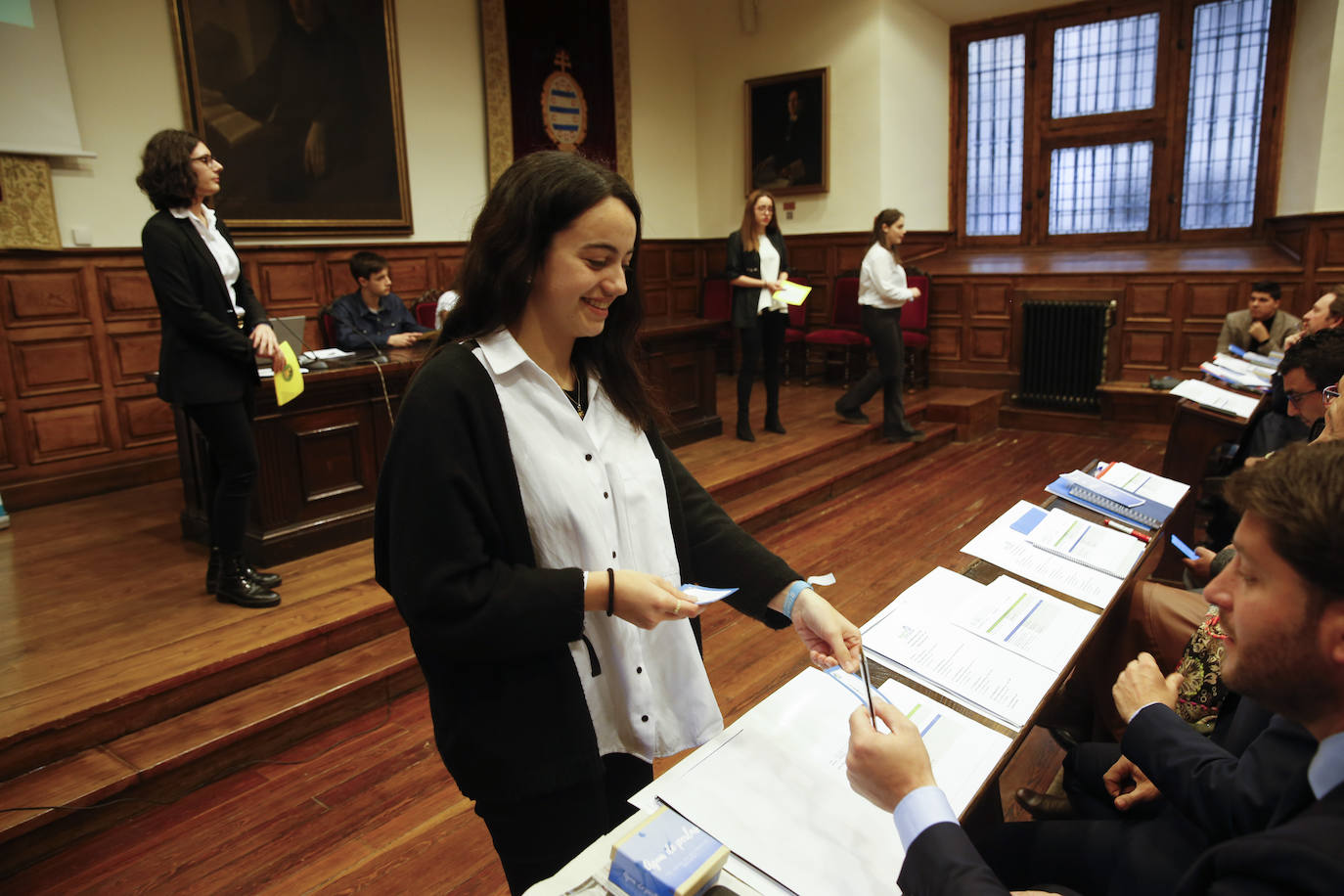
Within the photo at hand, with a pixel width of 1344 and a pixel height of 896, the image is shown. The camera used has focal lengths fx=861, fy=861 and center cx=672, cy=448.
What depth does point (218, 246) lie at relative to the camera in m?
3.04

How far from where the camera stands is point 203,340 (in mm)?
2953

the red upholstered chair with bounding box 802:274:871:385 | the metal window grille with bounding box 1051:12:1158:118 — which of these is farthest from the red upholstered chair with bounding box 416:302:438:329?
the metal window grille with bounding box 1051:12:1158:118

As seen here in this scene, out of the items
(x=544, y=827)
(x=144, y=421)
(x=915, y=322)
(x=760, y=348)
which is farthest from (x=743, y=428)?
(x=544, y=827)

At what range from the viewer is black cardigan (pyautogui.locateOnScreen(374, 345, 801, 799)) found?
3.39 ft

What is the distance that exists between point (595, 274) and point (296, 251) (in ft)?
17.0

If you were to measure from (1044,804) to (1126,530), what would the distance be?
0.73m

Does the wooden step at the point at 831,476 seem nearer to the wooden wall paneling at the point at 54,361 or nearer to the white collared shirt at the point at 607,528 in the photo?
the white collared shirt at the point at 607,528

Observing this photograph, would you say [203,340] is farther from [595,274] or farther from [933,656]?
[933,656]

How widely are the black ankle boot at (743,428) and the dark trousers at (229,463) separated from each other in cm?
329

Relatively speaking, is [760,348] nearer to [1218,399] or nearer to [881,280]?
[881,280]

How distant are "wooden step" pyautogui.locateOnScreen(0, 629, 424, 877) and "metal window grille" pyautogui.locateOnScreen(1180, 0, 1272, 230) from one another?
24.9 feet

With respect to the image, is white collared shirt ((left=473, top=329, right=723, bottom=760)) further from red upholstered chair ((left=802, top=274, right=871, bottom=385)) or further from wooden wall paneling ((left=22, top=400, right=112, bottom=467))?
red upholstered chair ((left=802, top=274, right=871, bottom=385))

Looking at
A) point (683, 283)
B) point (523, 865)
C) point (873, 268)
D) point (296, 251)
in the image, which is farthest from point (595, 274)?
point (683, 283)

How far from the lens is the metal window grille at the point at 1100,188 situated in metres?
7.69
